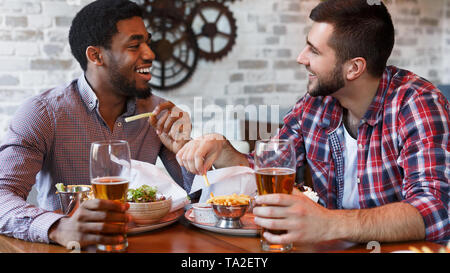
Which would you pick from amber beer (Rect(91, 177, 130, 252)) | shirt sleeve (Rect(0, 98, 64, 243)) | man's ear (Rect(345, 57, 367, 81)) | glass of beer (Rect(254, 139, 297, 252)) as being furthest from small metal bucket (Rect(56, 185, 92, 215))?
man's ear (Rect(345, 57, 367, 81))

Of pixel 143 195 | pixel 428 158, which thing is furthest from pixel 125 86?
pixel 428 158

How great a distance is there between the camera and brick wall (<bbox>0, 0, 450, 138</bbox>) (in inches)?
132

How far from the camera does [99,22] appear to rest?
80.0 inches

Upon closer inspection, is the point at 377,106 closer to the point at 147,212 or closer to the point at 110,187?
the point at 147,212

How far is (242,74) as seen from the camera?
427cm

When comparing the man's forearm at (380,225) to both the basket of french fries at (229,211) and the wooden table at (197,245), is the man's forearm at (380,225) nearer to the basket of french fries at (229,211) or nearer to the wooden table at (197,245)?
the wooden table at (197,245)

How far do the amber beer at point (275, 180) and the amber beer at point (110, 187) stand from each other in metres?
0.29

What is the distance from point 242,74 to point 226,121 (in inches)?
17.8

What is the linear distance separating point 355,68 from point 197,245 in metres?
0.97

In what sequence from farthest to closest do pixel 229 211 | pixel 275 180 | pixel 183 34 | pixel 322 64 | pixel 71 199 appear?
pixel 183 34, pixel 322 64, pixel 71 199, pixel 229 211, pixel 275 180

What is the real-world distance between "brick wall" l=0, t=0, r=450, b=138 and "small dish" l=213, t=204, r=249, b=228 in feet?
8.86
